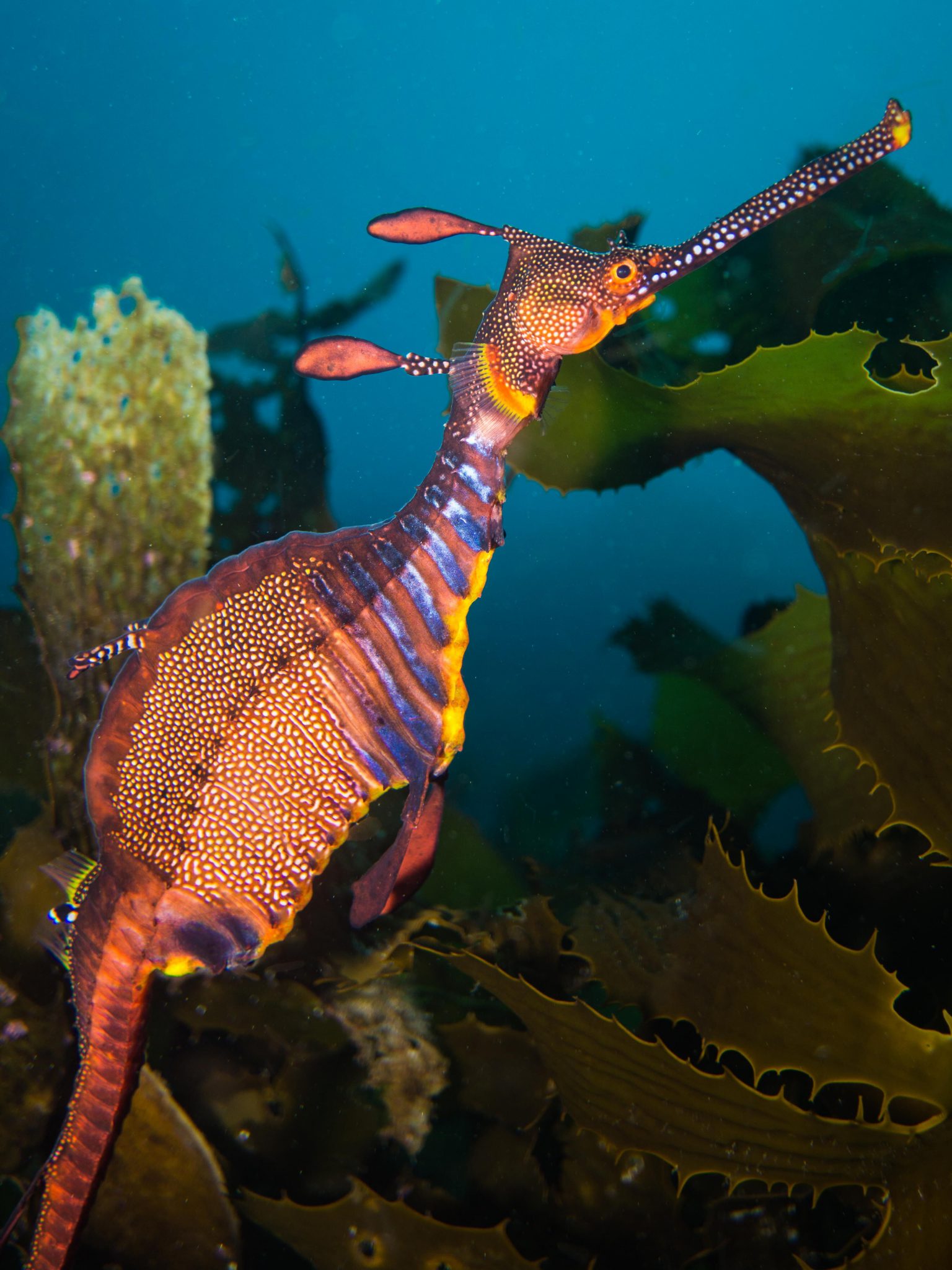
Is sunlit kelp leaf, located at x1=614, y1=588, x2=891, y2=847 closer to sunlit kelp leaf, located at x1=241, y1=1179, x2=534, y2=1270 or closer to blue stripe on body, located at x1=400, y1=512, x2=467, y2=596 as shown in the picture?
blue stripe on body, located at x1=400, y1=512, x2=467, y2=596

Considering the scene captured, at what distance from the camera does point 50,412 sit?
5.04ft

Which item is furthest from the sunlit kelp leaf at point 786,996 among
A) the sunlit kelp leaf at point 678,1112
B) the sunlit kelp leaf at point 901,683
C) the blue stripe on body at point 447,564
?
the blue stripe on body at point 447,564

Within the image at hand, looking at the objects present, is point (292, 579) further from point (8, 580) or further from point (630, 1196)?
point (630, 1196)

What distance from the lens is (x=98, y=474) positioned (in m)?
1.55

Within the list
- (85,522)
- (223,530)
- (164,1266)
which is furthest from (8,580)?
(164,1266)

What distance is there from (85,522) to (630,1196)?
191 centimetres

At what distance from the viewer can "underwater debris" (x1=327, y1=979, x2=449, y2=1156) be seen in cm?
161

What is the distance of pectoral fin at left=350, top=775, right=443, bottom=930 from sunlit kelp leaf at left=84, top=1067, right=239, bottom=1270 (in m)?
0.81

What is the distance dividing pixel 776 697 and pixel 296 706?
4.03 feet

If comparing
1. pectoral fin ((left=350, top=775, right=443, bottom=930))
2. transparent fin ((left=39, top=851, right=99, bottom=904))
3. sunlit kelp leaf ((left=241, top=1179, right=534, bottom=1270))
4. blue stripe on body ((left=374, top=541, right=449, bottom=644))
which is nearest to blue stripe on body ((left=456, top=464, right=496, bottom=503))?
blue stripe on body ((left=374, top=541, right=449, bottom=644))

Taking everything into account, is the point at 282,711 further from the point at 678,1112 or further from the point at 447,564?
the point at 678,1112

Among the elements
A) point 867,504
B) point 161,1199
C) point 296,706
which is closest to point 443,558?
point 296,706

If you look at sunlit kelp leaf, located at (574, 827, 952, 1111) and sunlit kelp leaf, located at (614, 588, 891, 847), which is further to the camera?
sunlit kelp leaf, located at (614, 588, 891, 847)

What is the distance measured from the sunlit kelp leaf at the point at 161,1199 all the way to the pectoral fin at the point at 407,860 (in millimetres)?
812
